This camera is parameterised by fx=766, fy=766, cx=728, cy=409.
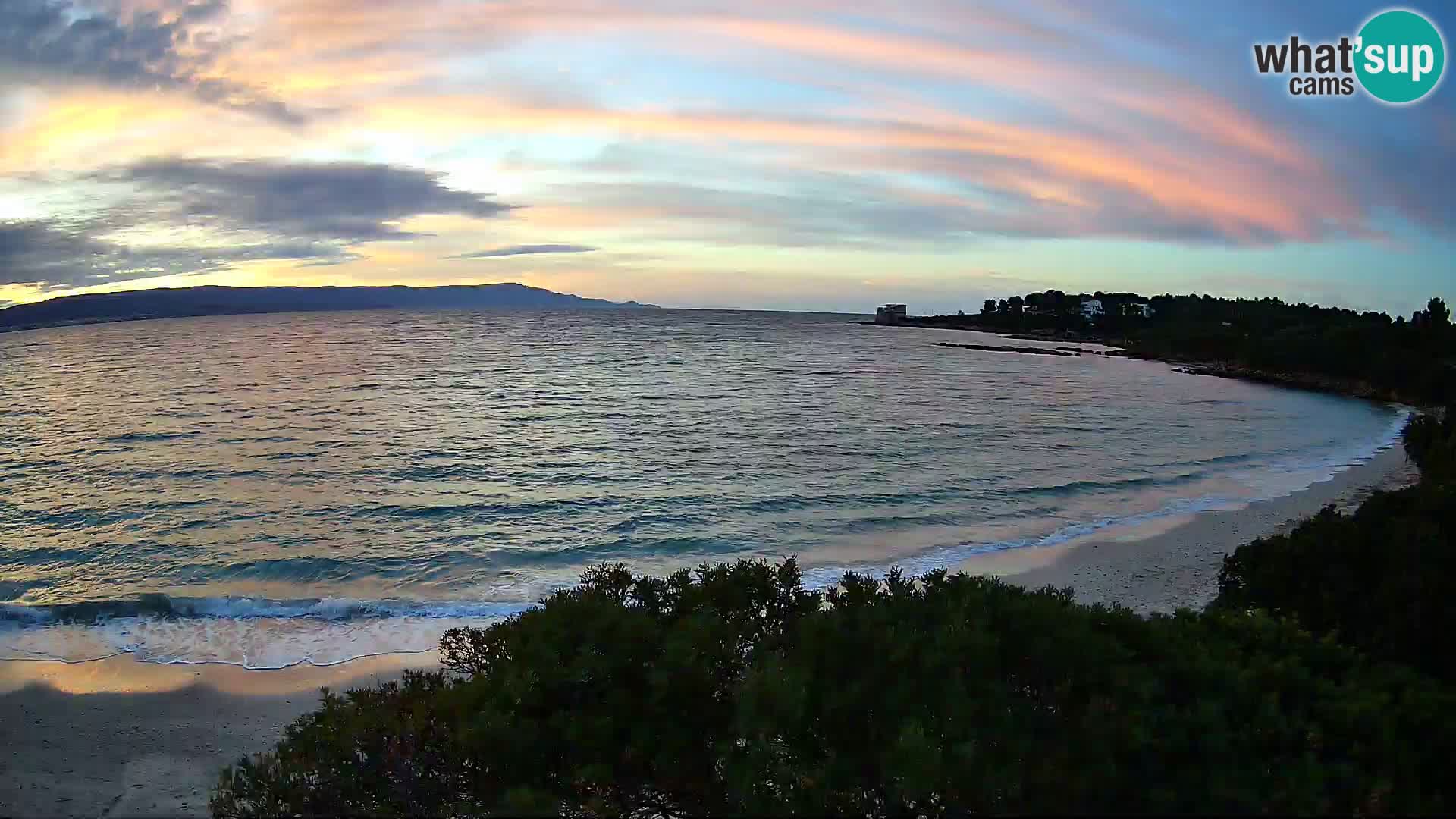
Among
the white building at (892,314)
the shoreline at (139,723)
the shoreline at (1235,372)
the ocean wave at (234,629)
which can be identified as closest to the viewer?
the shoreline at (139,723)

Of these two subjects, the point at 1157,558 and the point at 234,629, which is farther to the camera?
the point at 1157,558

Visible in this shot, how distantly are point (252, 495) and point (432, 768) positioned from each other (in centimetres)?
1811

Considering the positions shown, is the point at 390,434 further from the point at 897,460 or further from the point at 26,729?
the point at 26,729

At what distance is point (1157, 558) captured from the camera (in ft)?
49.6

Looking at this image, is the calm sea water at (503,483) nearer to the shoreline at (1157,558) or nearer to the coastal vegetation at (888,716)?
the shoreline at (1157,558)

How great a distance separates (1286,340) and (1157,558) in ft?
193

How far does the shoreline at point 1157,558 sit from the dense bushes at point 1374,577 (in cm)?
380

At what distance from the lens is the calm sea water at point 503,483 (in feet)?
43.5

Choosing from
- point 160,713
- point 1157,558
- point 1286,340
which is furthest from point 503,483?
point 1286,340

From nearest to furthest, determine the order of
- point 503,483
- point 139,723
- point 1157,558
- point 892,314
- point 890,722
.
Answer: point 890,722, point 139,723, point 1157,558, point 503,483, point 892,314

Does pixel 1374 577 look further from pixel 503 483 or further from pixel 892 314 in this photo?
pixel 892 314

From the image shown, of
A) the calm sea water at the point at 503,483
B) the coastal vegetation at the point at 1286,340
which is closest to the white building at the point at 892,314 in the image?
the coastal vegetation at the point at 1286,340

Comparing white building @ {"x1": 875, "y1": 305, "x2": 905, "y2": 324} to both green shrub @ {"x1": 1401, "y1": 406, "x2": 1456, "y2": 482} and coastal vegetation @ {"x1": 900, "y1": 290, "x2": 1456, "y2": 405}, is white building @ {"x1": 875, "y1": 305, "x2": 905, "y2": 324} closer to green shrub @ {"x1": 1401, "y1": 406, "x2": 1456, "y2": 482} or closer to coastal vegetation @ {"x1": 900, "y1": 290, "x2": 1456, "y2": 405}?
coastal vegetation @ {"x1": 900, "y1": 290, "x2": 1456, "y2": 405}

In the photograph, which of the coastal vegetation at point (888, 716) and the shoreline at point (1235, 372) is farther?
the shoreline at point (1235, 372)
